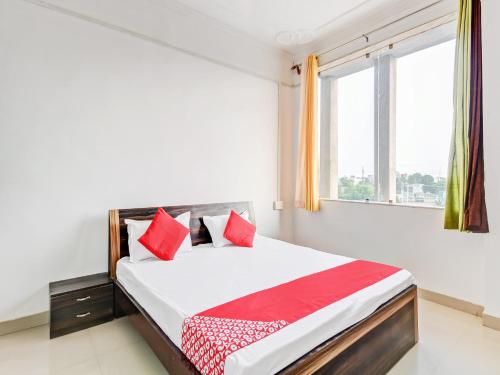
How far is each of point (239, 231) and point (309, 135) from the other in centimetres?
173

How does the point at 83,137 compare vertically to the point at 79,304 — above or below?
above

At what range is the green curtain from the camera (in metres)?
2.46

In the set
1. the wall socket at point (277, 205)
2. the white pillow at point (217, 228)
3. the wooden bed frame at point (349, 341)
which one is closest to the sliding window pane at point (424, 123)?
Answer: the wooden bed frame at point (349, 341)

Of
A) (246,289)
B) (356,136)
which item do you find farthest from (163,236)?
(356,136)

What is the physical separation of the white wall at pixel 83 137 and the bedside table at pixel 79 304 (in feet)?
0.78

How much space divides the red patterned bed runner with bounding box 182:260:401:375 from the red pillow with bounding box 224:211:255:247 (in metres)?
1.11

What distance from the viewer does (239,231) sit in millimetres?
3104

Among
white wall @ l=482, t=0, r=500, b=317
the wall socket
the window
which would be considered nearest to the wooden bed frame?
white wall @ l=482, t=0, r=500, b=317

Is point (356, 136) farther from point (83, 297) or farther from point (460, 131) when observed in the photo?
point (83, 297)

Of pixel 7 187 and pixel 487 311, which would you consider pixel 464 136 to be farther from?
pixel 7 187

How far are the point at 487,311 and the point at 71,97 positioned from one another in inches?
160

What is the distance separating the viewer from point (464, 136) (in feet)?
8.21

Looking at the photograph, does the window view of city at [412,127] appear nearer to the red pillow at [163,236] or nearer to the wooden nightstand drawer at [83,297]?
the red pillow at [163,236]

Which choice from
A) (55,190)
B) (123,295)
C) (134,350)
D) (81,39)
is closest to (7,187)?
(55,190)
